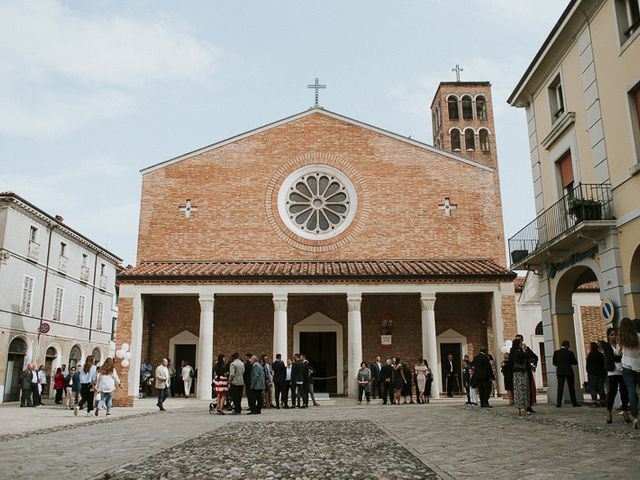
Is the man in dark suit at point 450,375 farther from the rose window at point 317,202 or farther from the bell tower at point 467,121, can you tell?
the bell tower at point 467,121

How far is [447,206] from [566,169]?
885cm

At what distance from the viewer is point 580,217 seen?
12.9m

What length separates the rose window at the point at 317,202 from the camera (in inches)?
947

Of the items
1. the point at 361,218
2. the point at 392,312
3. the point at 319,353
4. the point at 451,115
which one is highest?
the point at 451,115

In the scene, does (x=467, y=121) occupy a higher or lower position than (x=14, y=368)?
higher

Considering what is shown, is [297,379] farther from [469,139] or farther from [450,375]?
[469,139]

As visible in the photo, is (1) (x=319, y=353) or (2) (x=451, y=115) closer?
(1) (x=319, y=353)

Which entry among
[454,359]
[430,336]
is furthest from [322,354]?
[454,359]

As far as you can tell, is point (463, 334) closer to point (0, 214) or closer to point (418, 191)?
point (418, 191)

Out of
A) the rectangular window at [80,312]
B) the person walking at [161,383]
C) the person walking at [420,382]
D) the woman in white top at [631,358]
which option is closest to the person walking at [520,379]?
the woman in white top at [631,358]

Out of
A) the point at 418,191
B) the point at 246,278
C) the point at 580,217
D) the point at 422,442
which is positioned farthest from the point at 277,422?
the point at 418,191

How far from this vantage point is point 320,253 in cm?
2366

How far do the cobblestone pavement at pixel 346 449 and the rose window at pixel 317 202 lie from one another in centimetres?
1367

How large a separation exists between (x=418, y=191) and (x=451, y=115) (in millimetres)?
13417
